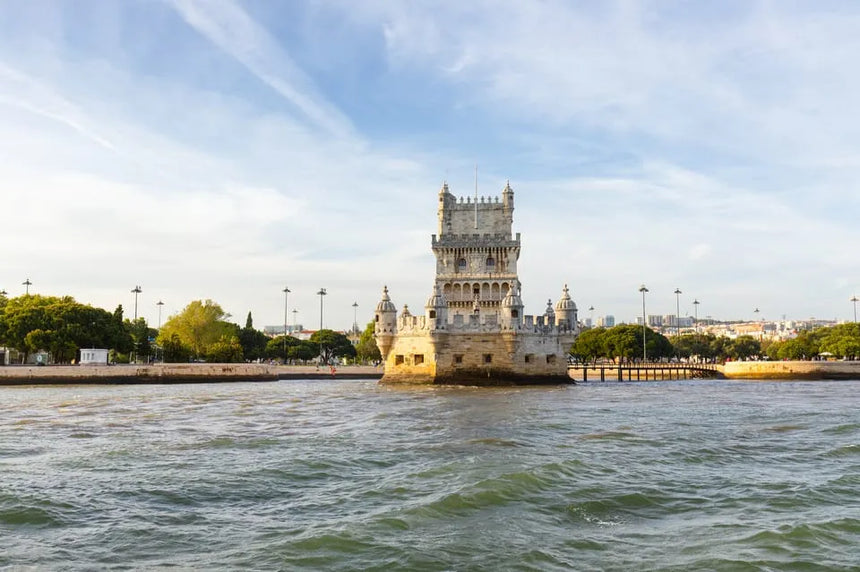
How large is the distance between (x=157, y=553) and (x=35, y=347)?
6289cm

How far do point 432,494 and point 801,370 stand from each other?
66031 millimetres

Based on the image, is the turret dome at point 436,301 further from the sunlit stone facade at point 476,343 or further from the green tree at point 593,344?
the green tree at point 593,344

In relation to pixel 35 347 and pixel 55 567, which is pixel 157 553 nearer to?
pixel 55 567

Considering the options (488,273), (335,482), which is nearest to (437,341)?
(488,273)

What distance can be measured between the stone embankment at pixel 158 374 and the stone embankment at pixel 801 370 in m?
36.8

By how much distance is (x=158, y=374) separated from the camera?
6247cm

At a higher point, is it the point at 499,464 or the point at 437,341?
the point at 437,341

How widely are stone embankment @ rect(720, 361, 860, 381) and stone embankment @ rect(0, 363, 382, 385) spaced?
36770 millimetres

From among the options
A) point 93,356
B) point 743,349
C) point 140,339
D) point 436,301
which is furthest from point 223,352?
point 743,349

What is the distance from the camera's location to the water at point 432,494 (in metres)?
9.66

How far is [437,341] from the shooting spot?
45.6 metres

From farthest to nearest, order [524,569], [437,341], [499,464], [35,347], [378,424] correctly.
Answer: [35,347] → [437,341] → [378,424] → [499,464] → [524,569]

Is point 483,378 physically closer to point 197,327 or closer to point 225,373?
point 225,373

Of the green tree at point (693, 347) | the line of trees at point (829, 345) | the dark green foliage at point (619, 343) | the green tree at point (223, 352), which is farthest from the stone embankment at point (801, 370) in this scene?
the green tree at point (693, 347)
